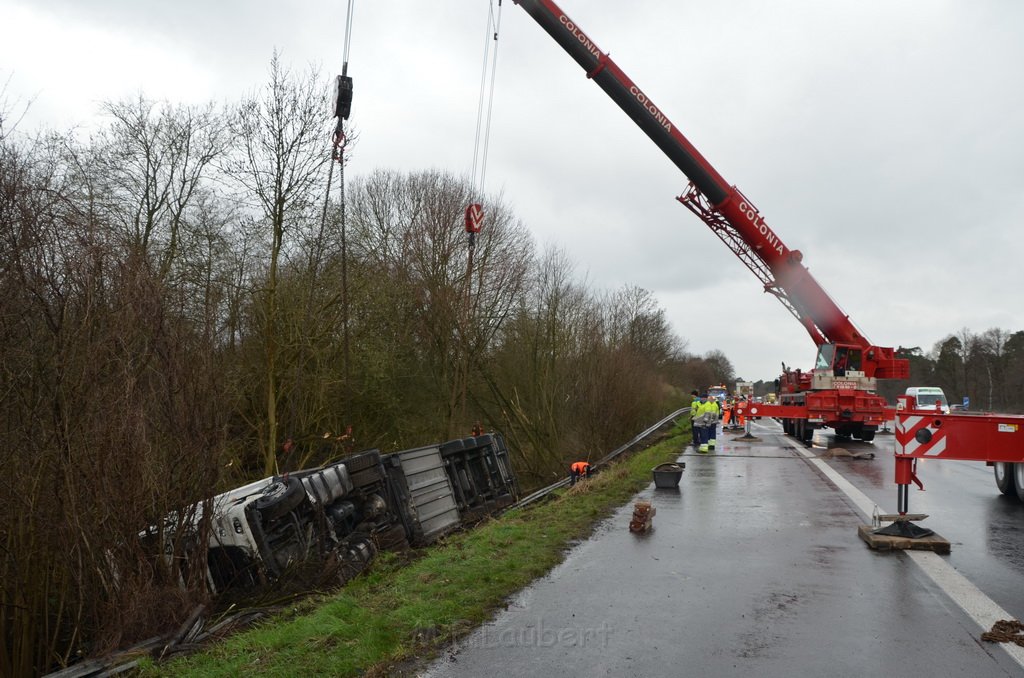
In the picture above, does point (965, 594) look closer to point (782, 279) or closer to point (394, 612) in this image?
point (394, 612)

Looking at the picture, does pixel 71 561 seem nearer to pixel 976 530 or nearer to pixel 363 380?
pixel 976 530

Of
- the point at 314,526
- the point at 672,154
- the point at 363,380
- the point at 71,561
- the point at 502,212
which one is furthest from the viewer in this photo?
the point at 502,212

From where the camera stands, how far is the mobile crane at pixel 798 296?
19625 mm

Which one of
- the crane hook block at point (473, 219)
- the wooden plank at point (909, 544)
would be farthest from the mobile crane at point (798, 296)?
the wooden plank at point (909, 544)

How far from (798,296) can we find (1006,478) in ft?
36.0

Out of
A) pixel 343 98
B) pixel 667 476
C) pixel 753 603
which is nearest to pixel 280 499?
pixel 753 603

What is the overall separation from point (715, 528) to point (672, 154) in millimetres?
13184

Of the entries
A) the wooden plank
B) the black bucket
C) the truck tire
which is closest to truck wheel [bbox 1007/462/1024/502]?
the wooden plank

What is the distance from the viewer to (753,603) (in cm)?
581

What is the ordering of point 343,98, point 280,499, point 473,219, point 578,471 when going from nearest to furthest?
1. point 280,499
2. point 343,98
3. point 578,471
4. point 473,219

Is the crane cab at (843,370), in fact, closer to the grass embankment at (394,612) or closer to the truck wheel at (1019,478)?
the truck wheel at (1019,478)

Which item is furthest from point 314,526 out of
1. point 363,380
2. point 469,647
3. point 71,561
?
point 363,380

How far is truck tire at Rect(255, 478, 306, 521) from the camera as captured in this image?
733cm

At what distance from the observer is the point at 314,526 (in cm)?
809
